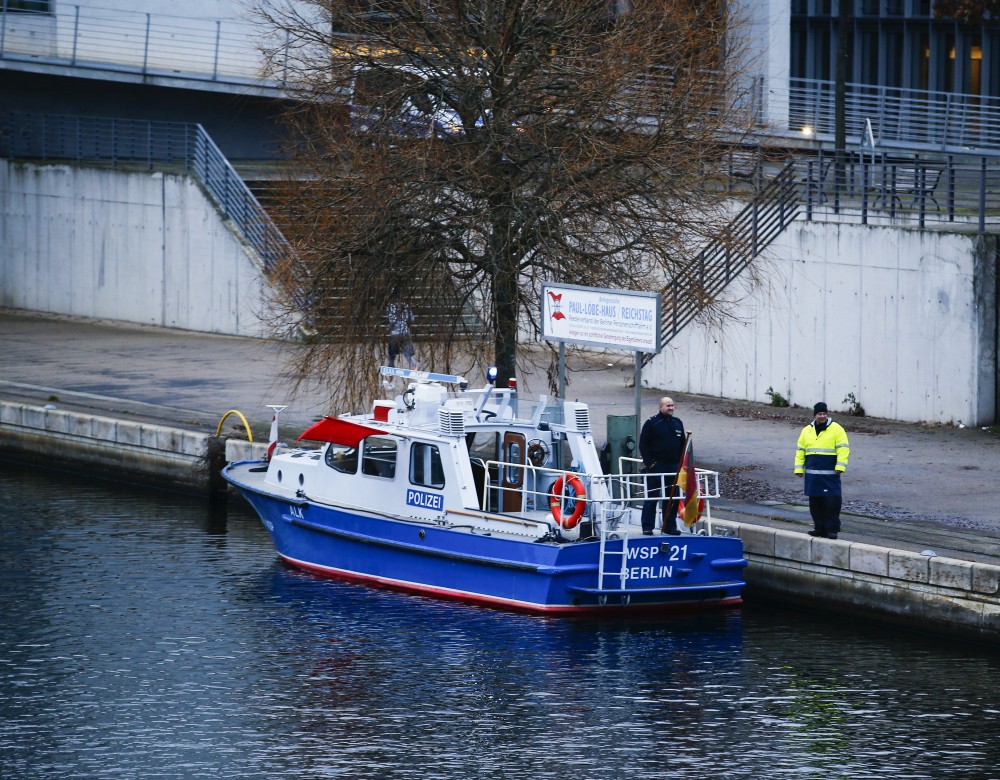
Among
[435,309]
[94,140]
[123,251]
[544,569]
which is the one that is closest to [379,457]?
[544,569]

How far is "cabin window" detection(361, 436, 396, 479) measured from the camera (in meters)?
19.1

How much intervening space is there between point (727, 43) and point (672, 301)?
4022 millimetres

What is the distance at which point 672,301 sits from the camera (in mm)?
26234

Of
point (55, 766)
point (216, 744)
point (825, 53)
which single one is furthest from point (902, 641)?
point (825, 53)

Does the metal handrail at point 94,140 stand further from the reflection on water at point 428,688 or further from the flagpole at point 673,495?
the flagpole at point 673,495

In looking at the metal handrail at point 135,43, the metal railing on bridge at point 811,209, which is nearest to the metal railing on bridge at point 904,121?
the metal railing on bridge at point 811,209

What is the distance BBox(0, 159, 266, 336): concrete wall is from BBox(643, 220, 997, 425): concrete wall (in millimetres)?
10470

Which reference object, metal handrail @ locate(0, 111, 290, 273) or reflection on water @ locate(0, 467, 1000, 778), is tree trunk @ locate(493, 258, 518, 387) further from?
metal handrail @ locate(0, 111, 290, 273)

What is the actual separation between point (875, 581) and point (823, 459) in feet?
4.62

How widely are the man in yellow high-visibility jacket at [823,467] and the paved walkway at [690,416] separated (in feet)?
1.61

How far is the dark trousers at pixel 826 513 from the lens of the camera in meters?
17.6

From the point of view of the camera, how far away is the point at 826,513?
17672 millimetres

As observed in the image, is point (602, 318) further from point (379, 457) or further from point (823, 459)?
point (823, 459)

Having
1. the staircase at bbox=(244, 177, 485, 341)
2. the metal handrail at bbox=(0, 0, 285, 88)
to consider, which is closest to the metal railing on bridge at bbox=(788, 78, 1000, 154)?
the metal handrail at bbox=(0, 0, 285, 88)
